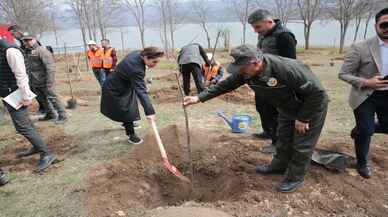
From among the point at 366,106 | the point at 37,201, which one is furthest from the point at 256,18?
the point at 37,201

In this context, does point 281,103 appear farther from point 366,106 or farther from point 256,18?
point 256,18

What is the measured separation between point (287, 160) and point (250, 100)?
14.2ft

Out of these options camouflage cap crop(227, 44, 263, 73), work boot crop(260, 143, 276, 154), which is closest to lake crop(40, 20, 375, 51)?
work boot crop(260, 143, 276, 154)

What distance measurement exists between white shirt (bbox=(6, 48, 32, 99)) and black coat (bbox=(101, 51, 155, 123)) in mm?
993

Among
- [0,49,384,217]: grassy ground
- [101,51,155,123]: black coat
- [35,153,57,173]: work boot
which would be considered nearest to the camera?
[0,49,384,217]: grassy ground

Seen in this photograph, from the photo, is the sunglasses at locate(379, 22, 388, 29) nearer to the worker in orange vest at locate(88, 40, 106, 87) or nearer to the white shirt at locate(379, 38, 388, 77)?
the white shirt at locate(379, 38, 388, 77)

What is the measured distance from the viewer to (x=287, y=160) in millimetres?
3484

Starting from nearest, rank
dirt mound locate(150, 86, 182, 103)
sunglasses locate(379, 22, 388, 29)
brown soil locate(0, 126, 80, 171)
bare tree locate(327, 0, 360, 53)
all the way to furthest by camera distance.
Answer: sunglasses locate(379, 22, 388, 29), brown soil locate(0, 126, 80, 171), dirt mound locate(150, 86, 182, 103), bare tree locate(327, 0, 360, 53)

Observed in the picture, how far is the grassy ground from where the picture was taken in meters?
3.38

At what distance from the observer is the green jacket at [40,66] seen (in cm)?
561

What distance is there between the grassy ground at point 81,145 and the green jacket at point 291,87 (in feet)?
6.13

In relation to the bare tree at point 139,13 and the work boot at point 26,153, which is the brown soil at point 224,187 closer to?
the work boot at point 26,153

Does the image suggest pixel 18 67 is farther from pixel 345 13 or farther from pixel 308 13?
pixel 345 13

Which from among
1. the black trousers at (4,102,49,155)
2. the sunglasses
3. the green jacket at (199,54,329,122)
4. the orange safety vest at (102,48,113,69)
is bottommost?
the black trousers at (4,102,49,155)
